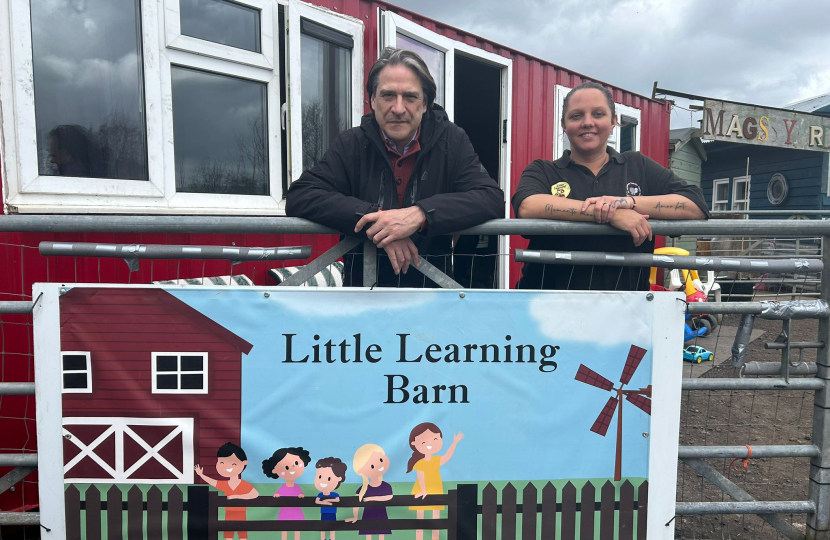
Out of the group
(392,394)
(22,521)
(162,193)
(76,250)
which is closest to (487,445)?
(392,394)

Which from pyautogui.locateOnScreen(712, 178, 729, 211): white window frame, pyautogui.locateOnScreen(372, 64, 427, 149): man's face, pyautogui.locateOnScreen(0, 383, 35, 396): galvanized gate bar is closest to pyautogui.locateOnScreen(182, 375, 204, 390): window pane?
pyautogui.locateOnScreen(0, 383, 35, 396): galvanized gate bar

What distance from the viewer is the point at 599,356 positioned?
5.82ft

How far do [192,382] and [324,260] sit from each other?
24.5 inches

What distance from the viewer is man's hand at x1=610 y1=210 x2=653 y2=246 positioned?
1799mm

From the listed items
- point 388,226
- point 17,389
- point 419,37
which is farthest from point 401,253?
point 419,37

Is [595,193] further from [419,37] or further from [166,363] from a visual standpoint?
[419,37]

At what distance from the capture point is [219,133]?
3.26 metres

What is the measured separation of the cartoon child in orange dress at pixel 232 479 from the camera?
A: 5.59 ft

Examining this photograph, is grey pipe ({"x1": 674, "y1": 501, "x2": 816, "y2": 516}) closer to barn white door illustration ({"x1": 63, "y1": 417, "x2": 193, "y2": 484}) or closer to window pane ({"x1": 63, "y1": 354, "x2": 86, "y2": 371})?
barn white door illustration ({"x1": 63, "y1": 417, "x2": 193, "y2": 484})

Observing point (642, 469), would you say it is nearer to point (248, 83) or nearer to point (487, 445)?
point (487, 445)

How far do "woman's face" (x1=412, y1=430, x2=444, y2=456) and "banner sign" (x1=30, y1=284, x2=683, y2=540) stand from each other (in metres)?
0.01

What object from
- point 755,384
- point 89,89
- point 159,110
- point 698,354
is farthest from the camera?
point 698,354

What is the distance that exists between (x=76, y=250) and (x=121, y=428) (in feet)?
2.12

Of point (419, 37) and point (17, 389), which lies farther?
point (419, 37)
